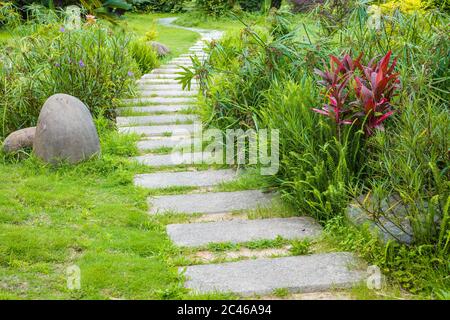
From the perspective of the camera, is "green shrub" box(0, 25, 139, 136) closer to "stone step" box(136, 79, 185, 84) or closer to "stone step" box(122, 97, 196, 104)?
"stone step" box(122, 97, 196, 104)

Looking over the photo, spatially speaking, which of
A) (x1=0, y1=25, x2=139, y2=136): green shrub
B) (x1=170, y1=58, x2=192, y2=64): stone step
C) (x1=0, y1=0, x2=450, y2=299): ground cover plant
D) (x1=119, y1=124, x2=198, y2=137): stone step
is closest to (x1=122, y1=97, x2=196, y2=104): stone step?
(x1=0, y1=25, x2=139, y2=136): green shrub

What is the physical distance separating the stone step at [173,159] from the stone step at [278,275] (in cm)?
231

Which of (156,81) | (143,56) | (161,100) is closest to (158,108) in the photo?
(161,100)

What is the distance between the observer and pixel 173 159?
6.05 m

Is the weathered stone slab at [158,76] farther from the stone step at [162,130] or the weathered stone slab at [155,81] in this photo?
the stone step at [162,130]

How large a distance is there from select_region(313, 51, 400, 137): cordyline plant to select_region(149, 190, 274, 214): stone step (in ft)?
3.01

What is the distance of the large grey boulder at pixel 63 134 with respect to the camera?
5586 millimetres

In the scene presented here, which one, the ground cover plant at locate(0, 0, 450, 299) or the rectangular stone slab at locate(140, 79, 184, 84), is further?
the rectangular stone slab at locate(140, 79, 184, 84)

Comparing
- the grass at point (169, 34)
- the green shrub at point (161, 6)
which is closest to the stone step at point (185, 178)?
the grass at point (169, 34)

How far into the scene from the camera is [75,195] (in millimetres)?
4988

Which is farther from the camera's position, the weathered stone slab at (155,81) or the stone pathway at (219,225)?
the weathered stone slab at (155,81)

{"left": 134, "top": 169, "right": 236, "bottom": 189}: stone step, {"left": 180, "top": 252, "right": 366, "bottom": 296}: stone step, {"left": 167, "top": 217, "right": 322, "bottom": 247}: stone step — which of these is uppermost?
{"left": 134, "top": 169, "right": 236, "bottom": 189}: stone step

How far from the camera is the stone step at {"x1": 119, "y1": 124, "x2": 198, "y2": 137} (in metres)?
6.81
